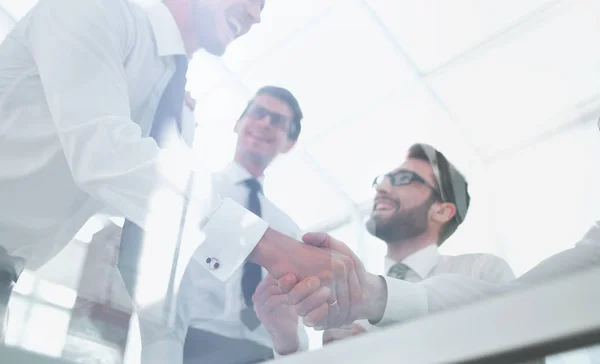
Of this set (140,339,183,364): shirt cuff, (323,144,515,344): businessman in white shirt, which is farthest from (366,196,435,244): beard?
(140,339,183,364): shirt cuff

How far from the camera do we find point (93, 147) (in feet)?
3.39

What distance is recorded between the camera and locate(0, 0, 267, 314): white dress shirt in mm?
995

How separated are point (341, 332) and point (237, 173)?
15.4 inches

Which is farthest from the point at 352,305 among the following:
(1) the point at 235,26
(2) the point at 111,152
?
(1) the point at 235,26

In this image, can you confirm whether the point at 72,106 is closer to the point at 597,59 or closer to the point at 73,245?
the point at 73,245

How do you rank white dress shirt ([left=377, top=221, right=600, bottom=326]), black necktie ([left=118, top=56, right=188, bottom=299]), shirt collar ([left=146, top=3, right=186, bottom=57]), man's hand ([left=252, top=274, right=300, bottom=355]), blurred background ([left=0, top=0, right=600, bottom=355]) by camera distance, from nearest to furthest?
white dress shirt ([left=377, top=221, right=600, bottom=326]) → blurred background ([left=0, top=0, right=600, bottom=355]) → man's hand ([left=252, top=274, right=300, bottom=355]) → black necktie ([left=118, top=56, right=188, bottom=299]) → shirt collar ([left=146, top=3, right=186, bottom=57])

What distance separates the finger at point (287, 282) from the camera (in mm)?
923

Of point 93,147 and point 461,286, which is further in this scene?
point 93,147

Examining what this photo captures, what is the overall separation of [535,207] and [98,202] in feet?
2.55

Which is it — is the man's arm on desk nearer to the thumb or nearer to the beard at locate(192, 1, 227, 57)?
the thumb

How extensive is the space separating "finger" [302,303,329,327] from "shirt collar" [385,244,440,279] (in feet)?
0.40

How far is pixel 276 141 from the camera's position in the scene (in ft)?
3.66

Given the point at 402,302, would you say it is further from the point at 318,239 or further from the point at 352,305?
the point at 318,239

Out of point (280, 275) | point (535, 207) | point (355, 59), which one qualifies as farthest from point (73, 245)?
point (535, 207)
